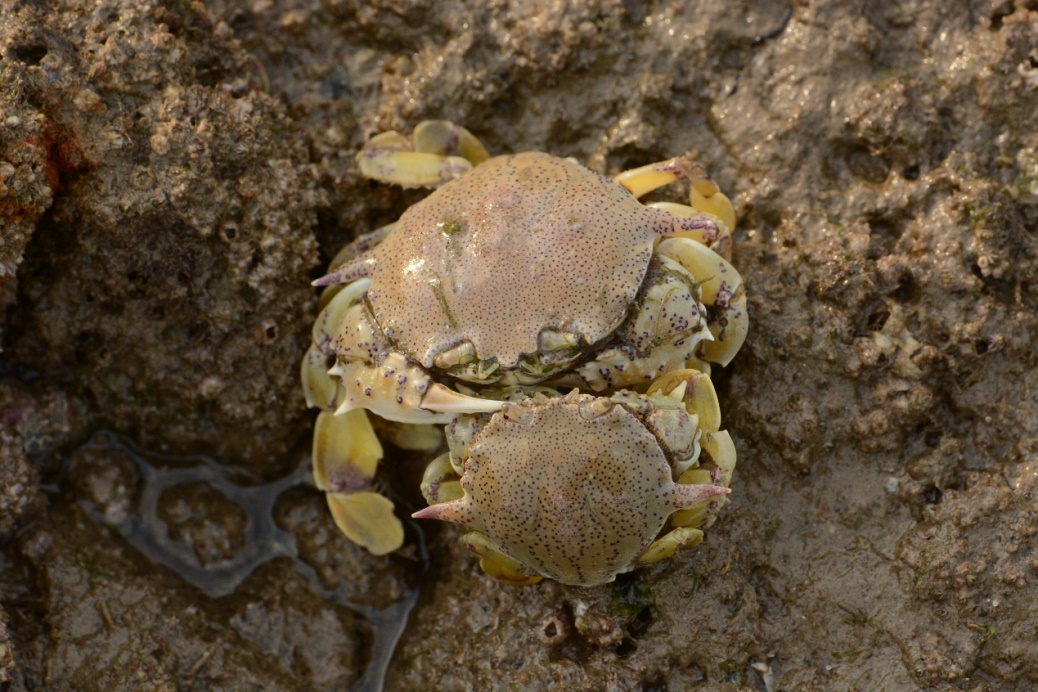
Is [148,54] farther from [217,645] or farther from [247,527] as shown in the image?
[217,645]

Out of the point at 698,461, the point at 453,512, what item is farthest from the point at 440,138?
the point at 698,461

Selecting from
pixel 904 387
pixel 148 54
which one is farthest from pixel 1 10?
pixel 904 387

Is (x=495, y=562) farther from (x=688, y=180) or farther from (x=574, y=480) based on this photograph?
(x=688, y=180)

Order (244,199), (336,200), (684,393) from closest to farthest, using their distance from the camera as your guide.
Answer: (684,393)
(244,199)
(336,200)

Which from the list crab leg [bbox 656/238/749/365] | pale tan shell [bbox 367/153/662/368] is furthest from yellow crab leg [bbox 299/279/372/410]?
crab leg [bbox 656/238/749/365]

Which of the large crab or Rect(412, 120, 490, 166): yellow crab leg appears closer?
the large crab

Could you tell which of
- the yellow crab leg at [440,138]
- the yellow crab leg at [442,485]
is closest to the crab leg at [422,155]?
the yellow crab leg at [440,138]

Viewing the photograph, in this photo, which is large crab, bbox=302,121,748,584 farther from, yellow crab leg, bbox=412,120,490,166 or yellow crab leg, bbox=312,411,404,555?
yellow crab leg, bbox=412,120,490,166
